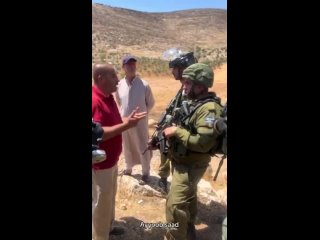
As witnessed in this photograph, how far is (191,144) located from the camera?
136 inches

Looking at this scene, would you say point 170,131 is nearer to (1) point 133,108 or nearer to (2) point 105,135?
(2) point 105,135

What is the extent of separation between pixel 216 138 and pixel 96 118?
87 cm

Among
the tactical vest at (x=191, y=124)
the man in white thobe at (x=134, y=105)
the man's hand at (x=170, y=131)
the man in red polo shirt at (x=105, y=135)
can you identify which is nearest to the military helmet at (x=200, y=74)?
the tactical vest at (x=191, y=124)

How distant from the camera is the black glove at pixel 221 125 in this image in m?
3.09

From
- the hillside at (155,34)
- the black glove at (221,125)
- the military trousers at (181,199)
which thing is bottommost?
the military trousers at (181,199)

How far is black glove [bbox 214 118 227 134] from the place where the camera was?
3.09 m

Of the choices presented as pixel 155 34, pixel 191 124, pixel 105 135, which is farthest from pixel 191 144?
pixel 155 34

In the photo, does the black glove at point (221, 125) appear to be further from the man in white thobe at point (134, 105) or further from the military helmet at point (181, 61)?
the man in white thobe at point (134, 105)

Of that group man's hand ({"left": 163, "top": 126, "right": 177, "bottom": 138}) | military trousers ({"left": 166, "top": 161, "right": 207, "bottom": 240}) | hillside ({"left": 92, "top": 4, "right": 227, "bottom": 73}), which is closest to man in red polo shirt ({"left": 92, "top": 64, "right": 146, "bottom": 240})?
man's hand ({"left": 163, "top": 126, "right": 177, "bottom": 138})

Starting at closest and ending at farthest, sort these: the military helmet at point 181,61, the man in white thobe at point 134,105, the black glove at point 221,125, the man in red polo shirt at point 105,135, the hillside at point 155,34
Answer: the black glove at point 221,125
the man in red polo shirt at point 105,135
the military helmet at point 181,61
the man in white thobe at point 134,105
the hillside at point 155,34
